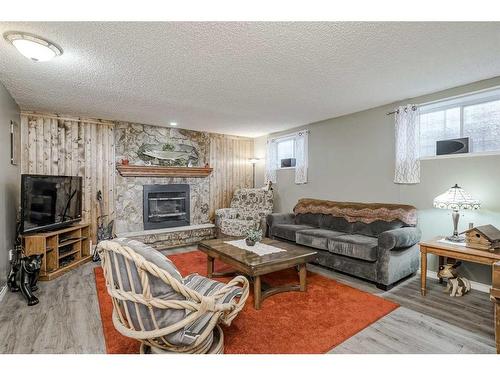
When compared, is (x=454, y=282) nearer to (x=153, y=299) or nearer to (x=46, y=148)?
(x=153, y=299)

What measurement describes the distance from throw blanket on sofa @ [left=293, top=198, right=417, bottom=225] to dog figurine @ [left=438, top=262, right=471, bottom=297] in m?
0.74

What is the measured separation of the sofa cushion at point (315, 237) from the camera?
3.68 m

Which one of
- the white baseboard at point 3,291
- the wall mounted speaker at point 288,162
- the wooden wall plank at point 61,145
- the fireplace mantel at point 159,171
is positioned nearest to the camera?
the white baseboard at point 3,291

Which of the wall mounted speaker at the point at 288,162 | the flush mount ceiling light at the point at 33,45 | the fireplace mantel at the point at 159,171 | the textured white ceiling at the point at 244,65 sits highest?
the textured white ceiling at the point at 244,65

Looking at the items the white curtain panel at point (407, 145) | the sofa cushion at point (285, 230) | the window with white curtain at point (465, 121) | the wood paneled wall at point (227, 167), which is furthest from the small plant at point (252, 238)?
the wood paneled wall at point (227, 167)

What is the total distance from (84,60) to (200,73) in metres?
1.08

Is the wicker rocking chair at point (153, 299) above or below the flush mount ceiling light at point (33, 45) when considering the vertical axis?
below

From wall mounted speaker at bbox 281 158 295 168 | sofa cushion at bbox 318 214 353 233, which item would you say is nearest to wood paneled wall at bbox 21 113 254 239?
wall mounted speaker at bbox 281 158 295 168

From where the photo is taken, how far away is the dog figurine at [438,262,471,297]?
114 inches

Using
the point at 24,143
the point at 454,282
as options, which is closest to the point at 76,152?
the point at 24,143

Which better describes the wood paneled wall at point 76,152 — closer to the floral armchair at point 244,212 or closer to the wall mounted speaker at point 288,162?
the floral armchair at point 244,212

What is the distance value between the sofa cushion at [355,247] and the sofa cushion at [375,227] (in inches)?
12.6

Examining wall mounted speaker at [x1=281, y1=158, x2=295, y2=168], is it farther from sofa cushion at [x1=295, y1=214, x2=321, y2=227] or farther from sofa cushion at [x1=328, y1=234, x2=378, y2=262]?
sofa cushion at [x1=328, y1=234, x2=378, y2=262]

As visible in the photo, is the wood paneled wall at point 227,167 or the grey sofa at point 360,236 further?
the wood paneled wall at point 227,167
